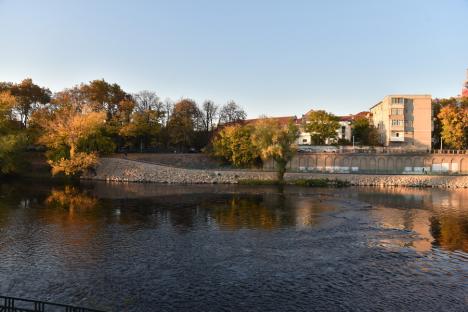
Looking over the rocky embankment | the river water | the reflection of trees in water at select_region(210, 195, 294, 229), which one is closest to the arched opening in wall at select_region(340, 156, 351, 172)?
the rocky embankment

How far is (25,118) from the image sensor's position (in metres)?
92.2

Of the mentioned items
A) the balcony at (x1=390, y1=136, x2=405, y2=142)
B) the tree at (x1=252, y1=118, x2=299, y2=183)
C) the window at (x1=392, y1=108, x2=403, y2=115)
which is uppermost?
the window at (x1=392, y1=108, x2=403, y2=115)

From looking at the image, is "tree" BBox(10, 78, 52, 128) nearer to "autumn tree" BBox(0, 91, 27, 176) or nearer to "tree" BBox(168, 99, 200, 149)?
"autumn tree" BBox(0, 91, 27, 176)

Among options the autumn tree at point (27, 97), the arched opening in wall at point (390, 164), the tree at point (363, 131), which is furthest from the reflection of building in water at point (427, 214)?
the autumn tree at point (27, 97)

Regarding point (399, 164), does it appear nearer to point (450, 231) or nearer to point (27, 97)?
point (450, 231)

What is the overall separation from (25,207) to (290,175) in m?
45.2

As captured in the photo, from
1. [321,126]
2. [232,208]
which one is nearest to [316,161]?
[321,126]

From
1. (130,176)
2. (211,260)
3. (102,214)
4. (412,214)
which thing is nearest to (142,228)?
(102,214)

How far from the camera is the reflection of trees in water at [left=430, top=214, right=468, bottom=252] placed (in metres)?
27.8

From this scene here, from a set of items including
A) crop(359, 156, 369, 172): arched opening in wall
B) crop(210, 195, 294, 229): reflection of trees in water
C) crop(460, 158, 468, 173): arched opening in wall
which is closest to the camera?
crop(210, 195, 294, 229): reflection of trees in water

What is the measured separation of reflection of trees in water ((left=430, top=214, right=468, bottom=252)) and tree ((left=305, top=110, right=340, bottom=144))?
61.9 m

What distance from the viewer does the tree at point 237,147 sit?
79.8 meters

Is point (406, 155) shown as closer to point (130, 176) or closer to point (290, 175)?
point (290, 175)

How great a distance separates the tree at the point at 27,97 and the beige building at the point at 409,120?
83033 millimetres
